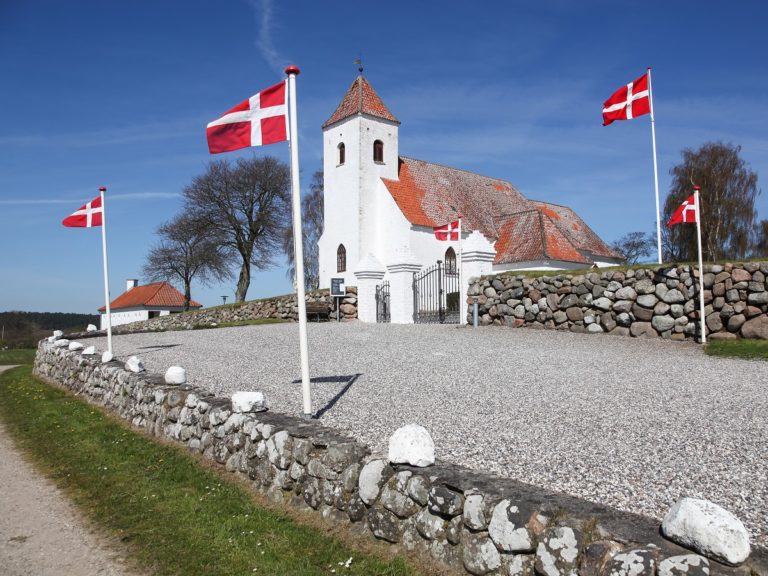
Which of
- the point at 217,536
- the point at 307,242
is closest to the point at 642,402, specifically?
the point at 217,536

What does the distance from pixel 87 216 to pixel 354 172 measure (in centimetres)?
1815

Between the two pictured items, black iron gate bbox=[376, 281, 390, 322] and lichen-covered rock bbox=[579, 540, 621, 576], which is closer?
lichen-covered rock bbox=[579, 540, 621, 576]

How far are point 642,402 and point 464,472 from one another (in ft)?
11.5

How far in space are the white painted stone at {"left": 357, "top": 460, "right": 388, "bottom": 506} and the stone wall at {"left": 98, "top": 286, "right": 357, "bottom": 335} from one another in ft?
56.0

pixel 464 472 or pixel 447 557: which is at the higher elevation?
pixel 464 472

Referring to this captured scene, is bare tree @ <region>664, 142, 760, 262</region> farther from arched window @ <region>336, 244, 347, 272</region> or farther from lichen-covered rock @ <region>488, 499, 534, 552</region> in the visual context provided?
lichen-covered rock @ <region>488, 499, 534, 552</region>

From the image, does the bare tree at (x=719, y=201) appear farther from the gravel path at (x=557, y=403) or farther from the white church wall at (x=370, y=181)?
the gravel path at (x=557, y=403)

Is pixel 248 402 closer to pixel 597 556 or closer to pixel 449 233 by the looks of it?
pixel 597 556

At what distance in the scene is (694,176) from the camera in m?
34.6

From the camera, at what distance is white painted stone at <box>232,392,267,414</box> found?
6090mm

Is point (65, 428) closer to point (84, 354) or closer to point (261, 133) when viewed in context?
point (84, 354)

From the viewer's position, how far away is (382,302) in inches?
811

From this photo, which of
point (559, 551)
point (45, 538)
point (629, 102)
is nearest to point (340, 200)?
point (629, 102)

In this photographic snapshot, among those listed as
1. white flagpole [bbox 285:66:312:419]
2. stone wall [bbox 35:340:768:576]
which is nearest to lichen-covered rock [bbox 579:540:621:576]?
stone wall [bbox 35:340:768:576]
